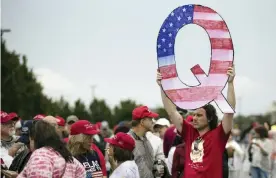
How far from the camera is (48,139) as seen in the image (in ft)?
17.3

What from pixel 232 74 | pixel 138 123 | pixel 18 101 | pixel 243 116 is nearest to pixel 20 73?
pixel 18 101

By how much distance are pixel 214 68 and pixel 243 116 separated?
130m

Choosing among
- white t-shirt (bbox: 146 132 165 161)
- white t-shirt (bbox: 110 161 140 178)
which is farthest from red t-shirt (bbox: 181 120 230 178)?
white t-shirt (bbox: 146 132 165 161)

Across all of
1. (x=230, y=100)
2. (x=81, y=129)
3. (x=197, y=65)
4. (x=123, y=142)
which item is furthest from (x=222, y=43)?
(x=81, y=129)

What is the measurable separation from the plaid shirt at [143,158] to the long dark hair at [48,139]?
2.31 meters

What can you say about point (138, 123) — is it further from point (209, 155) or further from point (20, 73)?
point (20, 73)

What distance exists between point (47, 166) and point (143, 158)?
8.88 ft

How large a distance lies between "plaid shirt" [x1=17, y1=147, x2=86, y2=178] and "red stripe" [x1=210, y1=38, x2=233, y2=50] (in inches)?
68.2

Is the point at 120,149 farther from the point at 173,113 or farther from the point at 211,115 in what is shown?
the point at 211,115

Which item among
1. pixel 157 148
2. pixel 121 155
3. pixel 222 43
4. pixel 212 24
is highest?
pixel 212 24

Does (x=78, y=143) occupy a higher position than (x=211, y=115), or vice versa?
(x=211, y=115)

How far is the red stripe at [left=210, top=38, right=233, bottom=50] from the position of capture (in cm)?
569

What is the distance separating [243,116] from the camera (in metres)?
134

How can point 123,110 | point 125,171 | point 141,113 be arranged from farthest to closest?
point 123,110 < point 141,113 < point 125,171
